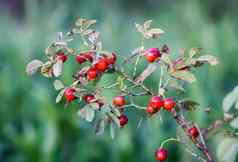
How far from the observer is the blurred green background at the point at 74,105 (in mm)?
2375

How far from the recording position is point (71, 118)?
2.42 meters

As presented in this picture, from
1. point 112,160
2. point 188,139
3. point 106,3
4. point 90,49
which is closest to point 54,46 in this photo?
point 90,49

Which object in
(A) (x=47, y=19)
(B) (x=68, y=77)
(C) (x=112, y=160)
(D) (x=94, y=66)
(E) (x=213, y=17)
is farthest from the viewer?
(E) (x=213, y=17)

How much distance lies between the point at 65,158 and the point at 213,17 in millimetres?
2207

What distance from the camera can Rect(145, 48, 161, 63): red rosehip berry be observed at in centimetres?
93

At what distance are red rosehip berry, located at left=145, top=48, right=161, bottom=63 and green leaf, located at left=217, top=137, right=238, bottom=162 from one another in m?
0.15

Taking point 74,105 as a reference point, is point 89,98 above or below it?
above

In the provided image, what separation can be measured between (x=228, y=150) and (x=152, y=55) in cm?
17

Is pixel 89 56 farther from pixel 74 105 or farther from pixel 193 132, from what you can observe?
pixel 74 105

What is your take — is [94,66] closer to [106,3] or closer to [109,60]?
[109,60]

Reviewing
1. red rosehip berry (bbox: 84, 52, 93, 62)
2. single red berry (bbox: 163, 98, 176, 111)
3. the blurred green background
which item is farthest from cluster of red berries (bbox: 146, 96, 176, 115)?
the blurred green background

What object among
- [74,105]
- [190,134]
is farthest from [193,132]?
[74,105]

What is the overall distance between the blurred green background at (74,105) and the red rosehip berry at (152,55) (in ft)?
2.51

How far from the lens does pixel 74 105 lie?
2.45m
